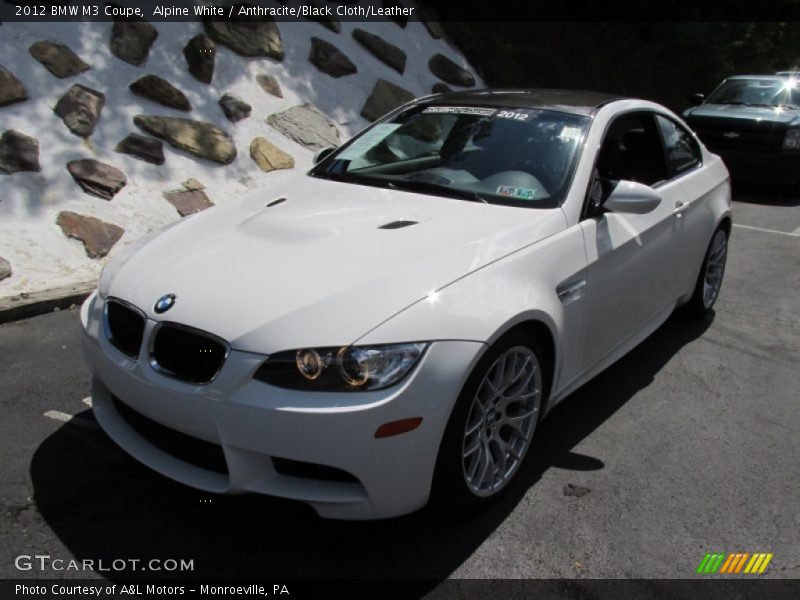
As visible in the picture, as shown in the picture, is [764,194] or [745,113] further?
[764,194]

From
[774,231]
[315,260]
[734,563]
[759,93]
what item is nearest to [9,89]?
[315,260]

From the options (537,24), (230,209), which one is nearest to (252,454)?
(230,209)

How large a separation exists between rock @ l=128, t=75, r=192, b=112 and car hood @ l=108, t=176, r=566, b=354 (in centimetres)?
397

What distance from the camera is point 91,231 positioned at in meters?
5.77

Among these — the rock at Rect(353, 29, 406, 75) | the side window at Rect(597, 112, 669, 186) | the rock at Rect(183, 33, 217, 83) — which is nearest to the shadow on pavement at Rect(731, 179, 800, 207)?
the rock at Rect(353, 29, 406, 75)

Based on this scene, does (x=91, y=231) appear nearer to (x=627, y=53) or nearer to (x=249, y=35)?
(x=249, y=35)

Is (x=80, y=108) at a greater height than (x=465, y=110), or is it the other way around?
(x=465, y=110)

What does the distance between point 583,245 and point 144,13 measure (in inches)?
249

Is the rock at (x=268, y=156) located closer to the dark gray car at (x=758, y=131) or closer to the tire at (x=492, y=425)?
the tire at (x=492, y=425)

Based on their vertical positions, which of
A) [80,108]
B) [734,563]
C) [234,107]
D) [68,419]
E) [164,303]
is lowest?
[68,419]

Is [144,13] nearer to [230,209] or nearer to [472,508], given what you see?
[230,209]

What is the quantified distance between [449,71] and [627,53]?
5725 millimetres

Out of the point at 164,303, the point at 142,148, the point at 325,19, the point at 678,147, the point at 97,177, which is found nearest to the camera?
the point at 164,303

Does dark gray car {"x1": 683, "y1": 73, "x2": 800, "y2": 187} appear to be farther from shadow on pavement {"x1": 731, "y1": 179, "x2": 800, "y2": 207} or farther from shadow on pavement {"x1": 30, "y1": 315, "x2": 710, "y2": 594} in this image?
shadow on pavement {"x1": 30, "y1": 315, "x2": 710, "y2": 594}
